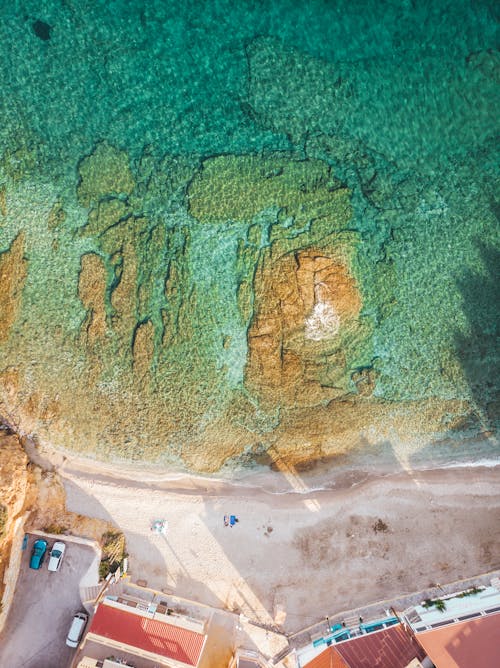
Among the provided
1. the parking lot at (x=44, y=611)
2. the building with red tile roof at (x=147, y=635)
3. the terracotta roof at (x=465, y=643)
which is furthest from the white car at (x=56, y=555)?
the terracotta roof at (x=465, y=643)

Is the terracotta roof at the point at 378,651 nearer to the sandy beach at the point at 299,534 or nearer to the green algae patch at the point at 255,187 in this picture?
the sandy beach at the point at 299,534

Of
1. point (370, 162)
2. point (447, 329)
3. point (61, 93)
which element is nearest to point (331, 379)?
point (447, 329)

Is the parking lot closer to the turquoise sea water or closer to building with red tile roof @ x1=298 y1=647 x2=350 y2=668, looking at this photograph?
the turquoise sea water

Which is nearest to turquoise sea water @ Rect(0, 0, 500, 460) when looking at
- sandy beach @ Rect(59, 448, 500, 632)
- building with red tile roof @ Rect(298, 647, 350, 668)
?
sandy beach @ Rect(59, 448, 500, 632)

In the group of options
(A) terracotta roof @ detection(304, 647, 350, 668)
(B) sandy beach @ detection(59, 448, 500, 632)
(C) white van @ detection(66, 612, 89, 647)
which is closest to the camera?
(A) terracotta roof @ detection(304, 647, 350, 668)

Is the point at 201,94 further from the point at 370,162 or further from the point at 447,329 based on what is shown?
the point at 447,329

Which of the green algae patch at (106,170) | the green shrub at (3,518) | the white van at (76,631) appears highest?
the green algae patch at (106,170)

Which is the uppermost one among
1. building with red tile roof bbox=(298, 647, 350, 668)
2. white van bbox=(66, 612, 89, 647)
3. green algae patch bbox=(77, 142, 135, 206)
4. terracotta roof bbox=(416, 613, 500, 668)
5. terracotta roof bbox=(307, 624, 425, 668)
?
green algae patch bbox=(77, 142, 135, 206)

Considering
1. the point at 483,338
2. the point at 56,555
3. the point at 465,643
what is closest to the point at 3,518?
A: the point at 56,555
